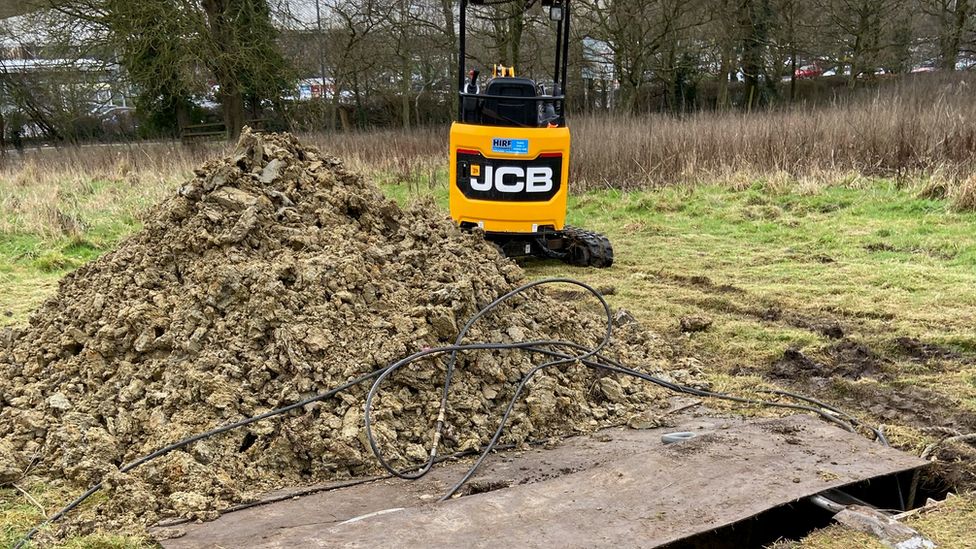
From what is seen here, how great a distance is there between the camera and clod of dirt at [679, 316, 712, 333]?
5355mm

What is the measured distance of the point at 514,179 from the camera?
6.61 meters

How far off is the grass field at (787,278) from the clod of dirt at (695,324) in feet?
0.32

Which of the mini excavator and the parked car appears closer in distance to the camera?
the mini excavator

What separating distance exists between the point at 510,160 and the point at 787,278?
2602mm

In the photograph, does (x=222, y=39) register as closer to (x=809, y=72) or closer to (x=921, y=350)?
(x=921, y=350)

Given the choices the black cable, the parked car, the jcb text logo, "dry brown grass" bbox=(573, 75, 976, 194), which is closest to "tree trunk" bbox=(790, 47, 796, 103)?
the parked car

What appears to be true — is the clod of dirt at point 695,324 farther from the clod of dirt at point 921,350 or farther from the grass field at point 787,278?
the clod of dirt at point 921,350

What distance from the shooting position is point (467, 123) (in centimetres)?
681

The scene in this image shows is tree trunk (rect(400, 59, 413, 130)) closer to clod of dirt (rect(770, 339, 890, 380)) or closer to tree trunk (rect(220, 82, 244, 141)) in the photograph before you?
tree trunk (rect(220, 82, 244, 141))

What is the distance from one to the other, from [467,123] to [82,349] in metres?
3.84

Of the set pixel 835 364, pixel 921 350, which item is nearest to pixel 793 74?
pixel 921 350

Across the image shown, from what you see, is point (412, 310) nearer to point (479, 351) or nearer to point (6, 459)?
point (479, 351)

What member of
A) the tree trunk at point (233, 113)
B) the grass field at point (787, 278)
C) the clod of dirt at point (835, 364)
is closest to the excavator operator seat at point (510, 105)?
the grass field at point (787, 278)

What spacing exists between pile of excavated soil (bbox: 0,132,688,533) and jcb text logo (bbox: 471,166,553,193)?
191 centimetres
